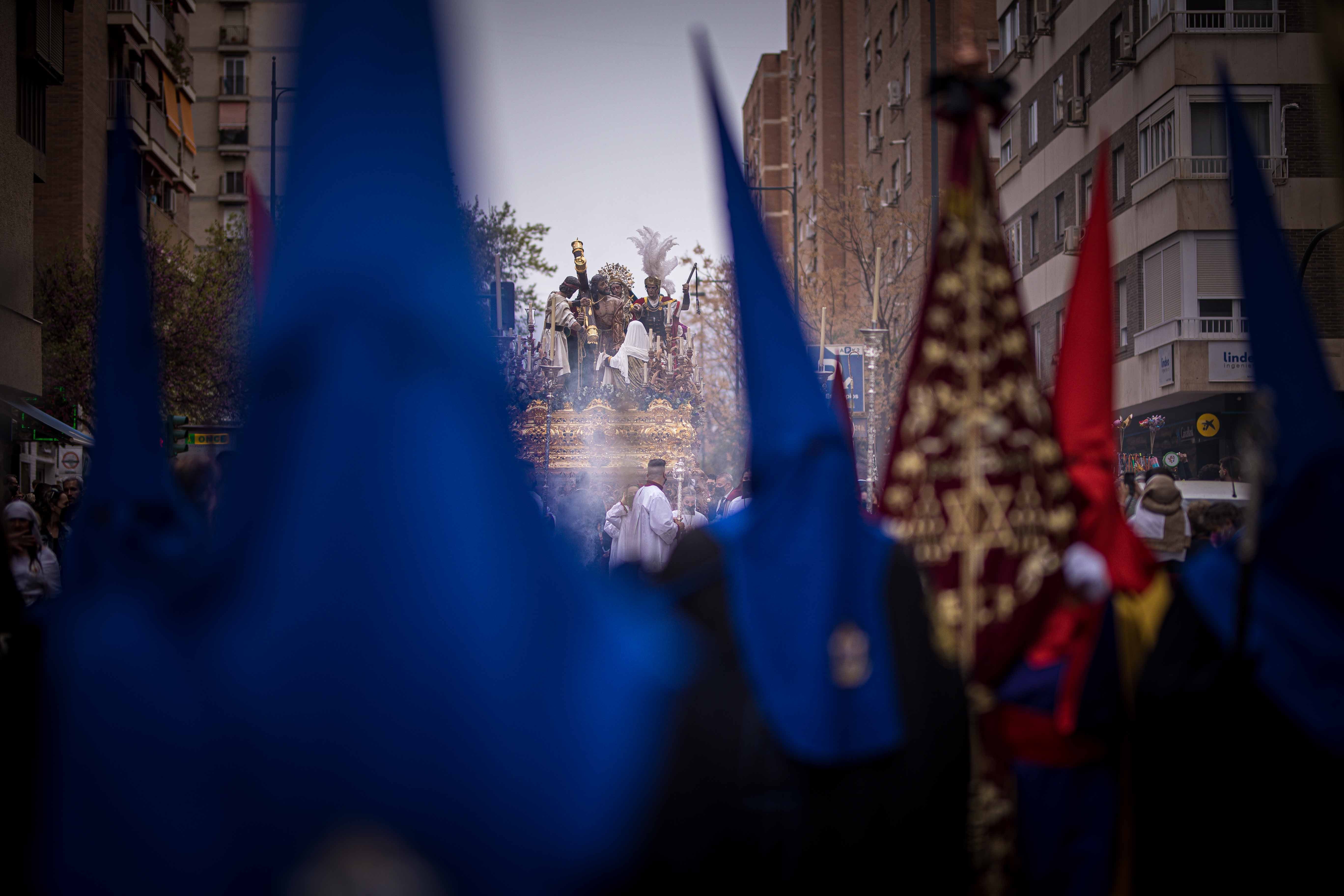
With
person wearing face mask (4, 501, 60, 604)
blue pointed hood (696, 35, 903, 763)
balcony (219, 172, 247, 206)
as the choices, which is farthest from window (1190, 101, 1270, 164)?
balcony (219, 172, 247, 206)

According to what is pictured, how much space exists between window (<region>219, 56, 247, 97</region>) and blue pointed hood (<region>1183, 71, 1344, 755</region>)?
43.4 m

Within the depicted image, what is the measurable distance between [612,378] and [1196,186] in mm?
12656

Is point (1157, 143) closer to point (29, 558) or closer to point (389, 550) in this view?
point (29, 558)

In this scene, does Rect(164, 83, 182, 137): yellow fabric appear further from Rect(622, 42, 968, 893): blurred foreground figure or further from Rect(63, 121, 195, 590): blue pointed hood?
Rect(622, 42, 968, 893): blurred foreground figure

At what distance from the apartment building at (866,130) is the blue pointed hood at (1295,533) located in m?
6.38

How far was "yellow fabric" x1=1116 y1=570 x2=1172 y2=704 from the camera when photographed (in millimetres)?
2904

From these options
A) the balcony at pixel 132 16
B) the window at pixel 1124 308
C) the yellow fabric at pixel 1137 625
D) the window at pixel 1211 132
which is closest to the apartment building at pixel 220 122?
the balcony at pixel 132 16

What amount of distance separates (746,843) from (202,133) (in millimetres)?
53083

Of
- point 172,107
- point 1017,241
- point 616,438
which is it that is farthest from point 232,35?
point 616,438

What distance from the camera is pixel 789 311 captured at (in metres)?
2.28

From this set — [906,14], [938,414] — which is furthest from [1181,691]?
[906,14]

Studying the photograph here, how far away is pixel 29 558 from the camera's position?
286 inches

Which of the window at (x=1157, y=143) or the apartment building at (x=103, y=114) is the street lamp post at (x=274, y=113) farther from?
the window at (x=1157, y=143)

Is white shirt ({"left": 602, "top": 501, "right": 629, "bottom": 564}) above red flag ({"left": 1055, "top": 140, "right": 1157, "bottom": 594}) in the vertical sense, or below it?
below
